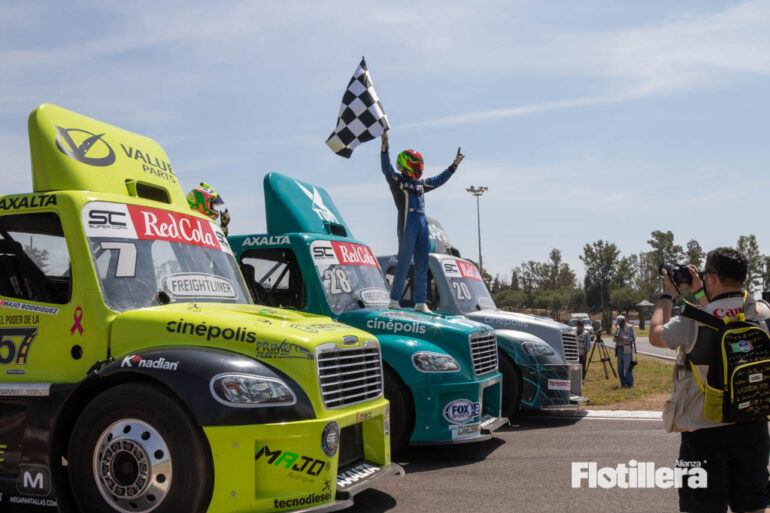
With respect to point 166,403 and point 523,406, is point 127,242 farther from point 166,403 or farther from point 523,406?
point 523,406

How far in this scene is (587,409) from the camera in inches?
464

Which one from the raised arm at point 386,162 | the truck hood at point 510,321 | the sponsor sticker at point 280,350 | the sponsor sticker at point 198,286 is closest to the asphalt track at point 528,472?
the truck hood at point 510,321

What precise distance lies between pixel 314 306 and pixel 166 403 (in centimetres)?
361

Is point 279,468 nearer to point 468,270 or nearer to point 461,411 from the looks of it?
point 461,411

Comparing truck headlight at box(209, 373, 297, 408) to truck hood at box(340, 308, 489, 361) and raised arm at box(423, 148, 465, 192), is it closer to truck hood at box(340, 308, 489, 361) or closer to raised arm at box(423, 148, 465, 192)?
truck hood at box(340, 308, 489, 361)

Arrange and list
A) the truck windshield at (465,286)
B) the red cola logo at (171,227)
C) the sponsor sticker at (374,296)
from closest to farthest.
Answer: the red cola logo at (171,227) → the sponsor sticker at (374,296) → the truck windshield at (465,286)

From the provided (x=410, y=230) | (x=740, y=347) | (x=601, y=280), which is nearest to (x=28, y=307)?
(x=740, y=347)

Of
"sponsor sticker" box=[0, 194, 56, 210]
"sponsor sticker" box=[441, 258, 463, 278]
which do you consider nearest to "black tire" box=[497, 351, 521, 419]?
"sponsor sticker" box=[441, 258, 463, 278]

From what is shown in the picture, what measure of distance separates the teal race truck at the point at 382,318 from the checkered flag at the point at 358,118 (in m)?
1.54

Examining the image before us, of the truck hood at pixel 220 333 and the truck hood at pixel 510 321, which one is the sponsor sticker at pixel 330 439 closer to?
the truck hood at pixel 220 333

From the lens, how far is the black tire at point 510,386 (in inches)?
394

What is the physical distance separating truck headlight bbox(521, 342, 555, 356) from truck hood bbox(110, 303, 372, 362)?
5534 millimetres

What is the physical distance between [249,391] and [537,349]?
650cm

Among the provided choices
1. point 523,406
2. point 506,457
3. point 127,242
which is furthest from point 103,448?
point 523,406
